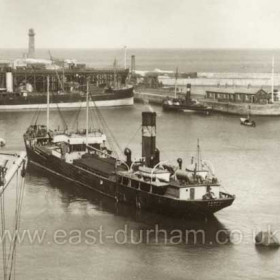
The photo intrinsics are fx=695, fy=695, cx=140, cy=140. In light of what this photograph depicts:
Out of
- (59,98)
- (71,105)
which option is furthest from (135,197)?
(71,105)

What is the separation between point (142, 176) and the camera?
29.6 metres

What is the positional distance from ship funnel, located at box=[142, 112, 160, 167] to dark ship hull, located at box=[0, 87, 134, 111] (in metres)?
42.5

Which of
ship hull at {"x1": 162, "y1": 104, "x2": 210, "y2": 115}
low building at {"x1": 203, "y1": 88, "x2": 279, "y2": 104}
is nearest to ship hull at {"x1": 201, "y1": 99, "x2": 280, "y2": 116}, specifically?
low building at {"x1": 203, "y1": 88, "x2": 279, "y2": 104}

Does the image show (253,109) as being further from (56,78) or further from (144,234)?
(144,234)

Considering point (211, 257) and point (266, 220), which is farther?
point (266, 220)

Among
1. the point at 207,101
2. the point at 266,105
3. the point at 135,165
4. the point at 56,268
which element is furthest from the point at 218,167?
the point at 207,101

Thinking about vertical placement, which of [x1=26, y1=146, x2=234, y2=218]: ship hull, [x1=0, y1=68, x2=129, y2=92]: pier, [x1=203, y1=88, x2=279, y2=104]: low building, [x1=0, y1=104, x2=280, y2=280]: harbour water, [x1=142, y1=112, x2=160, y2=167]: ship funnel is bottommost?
[x1=0, y1=104, x2=280, y2=280]: harbour water

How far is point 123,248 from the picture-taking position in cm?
2425

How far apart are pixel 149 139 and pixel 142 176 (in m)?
2.53

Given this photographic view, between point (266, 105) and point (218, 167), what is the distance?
32.7 meters

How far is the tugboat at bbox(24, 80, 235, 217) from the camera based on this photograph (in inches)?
1099

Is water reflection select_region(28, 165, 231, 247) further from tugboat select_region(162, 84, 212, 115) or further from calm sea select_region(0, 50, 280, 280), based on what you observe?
tugboat select_region(162, 84, 212, 115)

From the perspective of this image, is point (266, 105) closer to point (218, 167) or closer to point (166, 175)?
point (218, 167)

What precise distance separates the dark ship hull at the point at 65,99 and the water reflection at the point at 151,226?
43796 millimetres
